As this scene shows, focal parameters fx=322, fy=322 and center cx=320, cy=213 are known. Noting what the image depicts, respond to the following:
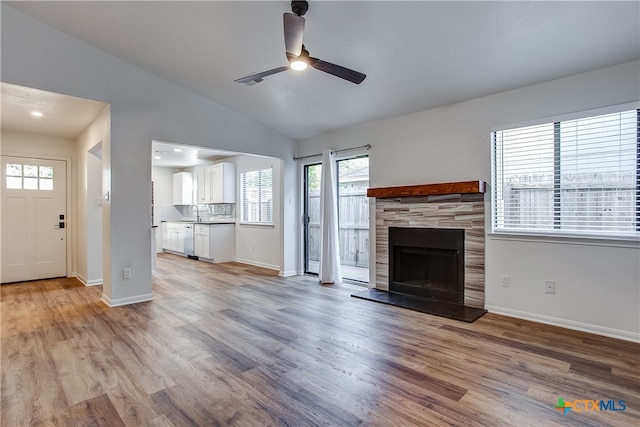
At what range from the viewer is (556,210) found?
3.37m

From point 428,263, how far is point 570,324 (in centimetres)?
159

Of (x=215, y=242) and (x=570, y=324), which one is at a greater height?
(x=215, y=242)

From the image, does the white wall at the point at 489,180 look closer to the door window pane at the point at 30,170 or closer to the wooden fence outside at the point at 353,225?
the wooden fence outside at the point at 353,225

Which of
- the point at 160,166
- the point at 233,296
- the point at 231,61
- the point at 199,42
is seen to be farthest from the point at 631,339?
the point at 160,166

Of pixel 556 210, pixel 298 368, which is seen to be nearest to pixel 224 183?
pixel 298 368

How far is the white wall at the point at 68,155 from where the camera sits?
5.41m

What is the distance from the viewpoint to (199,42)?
346cm

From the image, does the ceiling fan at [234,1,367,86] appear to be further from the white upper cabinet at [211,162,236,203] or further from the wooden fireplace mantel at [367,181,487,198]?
the white upper cabinet at [211,162,236,203]

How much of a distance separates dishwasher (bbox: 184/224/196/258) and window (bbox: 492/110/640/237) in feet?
22.6

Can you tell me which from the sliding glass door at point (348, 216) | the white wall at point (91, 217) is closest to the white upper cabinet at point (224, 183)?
the sliding glass door at point (348, 216)

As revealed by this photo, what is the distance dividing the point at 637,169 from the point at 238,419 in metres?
3.87

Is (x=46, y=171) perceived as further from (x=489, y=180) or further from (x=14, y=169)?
(x=489, y=180)

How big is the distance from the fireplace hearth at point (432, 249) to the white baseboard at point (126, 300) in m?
2.79

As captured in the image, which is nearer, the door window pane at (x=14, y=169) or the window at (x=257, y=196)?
the door window pane at (x=14, y=169)
